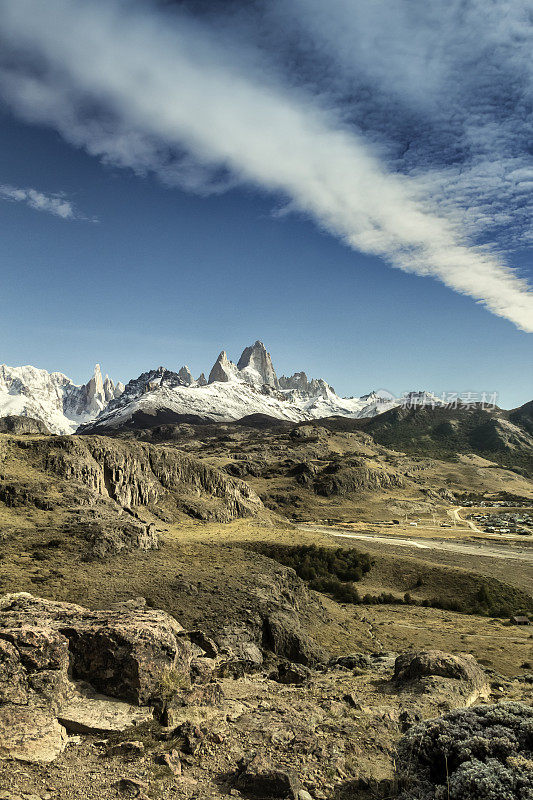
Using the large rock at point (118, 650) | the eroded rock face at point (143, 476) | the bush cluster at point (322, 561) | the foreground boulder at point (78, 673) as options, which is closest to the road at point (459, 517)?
the bush cluster at point (322, 561)

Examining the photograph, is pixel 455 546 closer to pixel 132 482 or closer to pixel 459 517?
pixel 459 517

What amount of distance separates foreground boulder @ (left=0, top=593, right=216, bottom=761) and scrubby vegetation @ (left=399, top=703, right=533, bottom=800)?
249 inches

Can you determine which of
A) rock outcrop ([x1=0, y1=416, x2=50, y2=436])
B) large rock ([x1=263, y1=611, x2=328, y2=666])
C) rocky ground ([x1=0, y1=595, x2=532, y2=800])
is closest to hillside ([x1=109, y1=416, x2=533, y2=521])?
large rock ([x1=263, y1=611, x2=328, y2=666])

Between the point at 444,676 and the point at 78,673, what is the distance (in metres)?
13.2

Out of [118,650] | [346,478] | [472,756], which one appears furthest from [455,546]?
[118,650]

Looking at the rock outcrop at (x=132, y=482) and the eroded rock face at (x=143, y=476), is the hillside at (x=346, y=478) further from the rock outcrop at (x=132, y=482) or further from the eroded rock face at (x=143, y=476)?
the rock outcrop at (x=132, y=482)

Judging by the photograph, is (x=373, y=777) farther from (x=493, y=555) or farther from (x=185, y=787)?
(x=493, y=555)

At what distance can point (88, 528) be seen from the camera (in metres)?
31.5

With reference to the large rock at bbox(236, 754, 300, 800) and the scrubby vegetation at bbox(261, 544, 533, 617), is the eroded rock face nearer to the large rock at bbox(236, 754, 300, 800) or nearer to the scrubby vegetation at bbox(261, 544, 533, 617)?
the scrubby vegetation at bbox(261, 544, 533, 617)

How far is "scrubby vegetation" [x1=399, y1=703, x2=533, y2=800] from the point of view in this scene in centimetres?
807

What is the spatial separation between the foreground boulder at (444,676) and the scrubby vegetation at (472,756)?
6.10m

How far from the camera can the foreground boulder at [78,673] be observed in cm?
984

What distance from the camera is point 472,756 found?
8.87 m

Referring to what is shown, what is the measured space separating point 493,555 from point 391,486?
67379 mm
